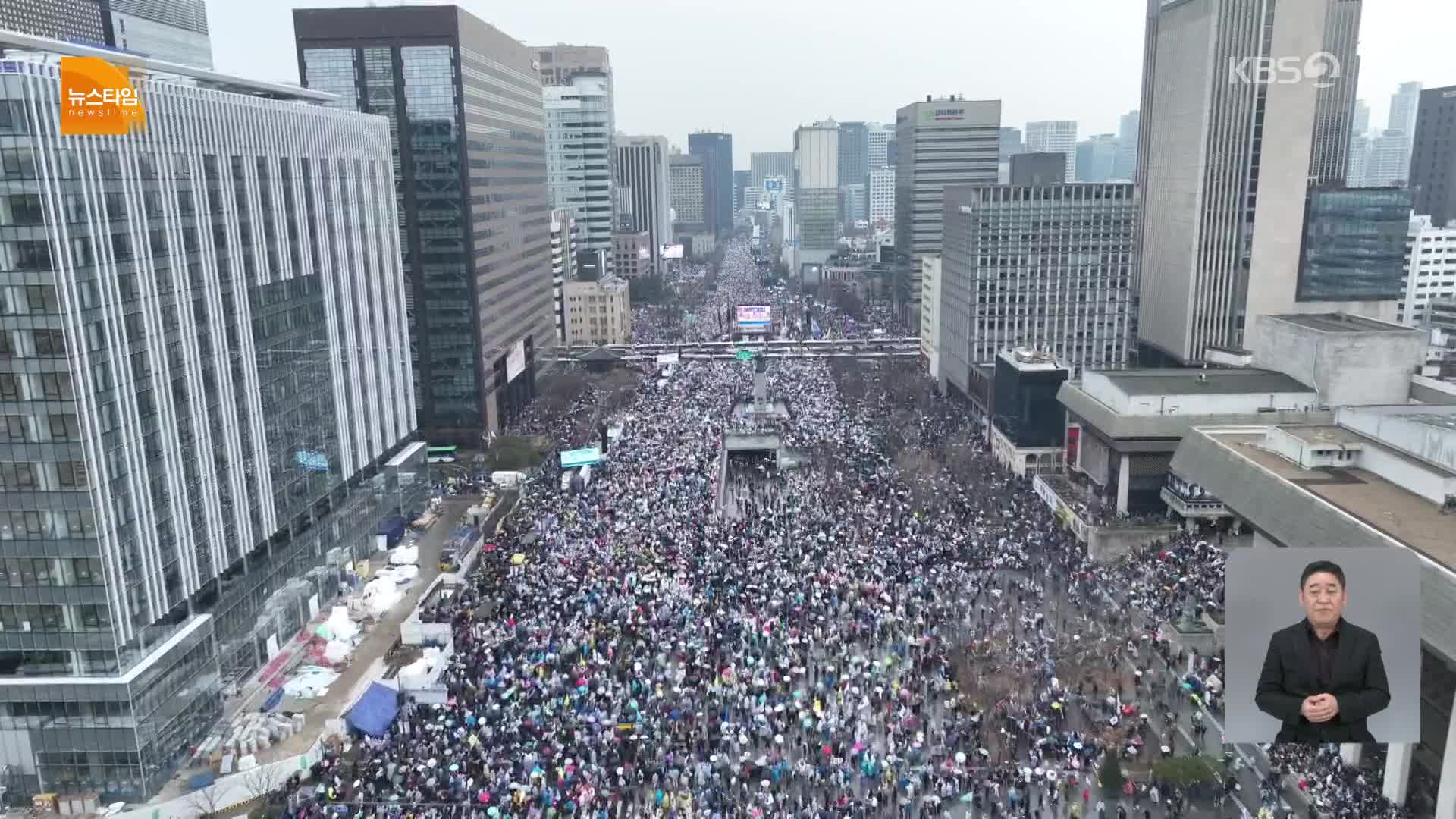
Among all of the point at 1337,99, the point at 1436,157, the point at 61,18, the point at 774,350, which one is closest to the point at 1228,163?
the point at 1337,99

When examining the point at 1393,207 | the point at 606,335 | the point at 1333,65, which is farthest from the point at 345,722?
the point at 606,335

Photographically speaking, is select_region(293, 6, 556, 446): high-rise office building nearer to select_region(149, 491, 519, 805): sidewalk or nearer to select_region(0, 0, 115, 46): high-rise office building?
select_region(149, 491, 519, 805): sidewalk

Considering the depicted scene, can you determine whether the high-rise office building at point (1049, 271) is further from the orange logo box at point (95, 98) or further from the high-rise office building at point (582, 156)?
the high-rise office building at point (582, 156)

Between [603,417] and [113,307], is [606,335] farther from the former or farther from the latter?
[113,307]

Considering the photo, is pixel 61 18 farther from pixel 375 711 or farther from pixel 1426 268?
pixel 1426 268

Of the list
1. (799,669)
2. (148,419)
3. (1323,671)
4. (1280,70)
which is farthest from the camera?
(1280,70)

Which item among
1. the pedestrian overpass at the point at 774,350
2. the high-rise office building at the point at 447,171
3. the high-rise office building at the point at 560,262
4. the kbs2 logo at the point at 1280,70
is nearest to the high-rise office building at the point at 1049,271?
the kbs2 logo at the point at 1280,70
